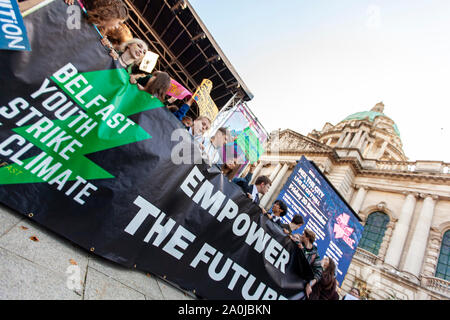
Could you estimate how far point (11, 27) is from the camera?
206cm

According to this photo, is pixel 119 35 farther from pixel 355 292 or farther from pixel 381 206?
pixel 381 206

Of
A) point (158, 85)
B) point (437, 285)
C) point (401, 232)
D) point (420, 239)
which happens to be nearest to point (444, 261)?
point (420, 239)

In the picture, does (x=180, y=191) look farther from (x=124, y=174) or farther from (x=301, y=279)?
(x=301, y=279)

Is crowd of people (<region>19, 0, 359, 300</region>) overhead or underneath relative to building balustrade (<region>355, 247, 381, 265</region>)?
underneath

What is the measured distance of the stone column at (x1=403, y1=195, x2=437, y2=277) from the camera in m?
13.5

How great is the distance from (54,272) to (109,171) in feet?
3.62

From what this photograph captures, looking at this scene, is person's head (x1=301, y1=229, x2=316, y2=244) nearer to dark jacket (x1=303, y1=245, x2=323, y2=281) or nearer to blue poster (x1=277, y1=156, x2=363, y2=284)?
dark jacket (x1=303, y1=245, x2=323, y2=281)

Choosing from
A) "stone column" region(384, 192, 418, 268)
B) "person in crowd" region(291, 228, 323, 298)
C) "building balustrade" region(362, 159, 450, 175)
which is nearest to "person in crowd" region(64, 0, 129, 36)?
"person in crowd" region(291, 228, 323, 298)

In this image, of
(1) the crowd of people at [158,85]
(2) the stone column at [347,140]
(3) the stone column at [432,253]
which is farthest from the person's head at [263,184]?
(2) the stone column at [347,140]

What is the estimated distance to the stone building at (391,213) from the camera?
40.6ft

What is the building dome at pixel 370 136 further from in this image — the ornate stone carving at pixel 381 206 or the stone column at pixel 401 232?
the stone column at pixel 401 232

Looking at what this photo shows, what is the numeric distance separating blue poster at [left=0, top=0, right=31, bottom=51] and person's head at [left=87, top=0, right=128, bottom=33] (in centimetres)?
71

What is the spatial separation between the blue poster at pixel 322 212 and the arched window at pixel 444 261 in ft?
30.5

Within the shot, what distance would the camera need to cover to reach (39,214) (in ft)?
7.27
